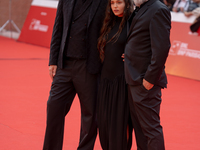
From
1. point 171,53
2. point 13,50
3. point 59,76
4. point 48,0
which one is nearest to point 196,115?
point 59,76

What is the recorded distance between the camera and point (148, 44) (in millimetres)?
2242

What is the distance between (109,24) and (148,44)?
0.49 m

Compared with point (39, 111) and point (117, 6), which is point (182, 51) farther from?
point (117, 6)

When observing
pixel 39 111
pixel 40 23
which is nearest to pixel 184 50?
pixel 39 111

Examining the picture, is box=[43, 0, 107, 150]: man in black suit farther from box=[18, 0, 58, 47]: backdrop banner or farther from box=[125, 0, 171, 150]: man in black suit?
box=[18, 0, 58, 47]: backdrop banner

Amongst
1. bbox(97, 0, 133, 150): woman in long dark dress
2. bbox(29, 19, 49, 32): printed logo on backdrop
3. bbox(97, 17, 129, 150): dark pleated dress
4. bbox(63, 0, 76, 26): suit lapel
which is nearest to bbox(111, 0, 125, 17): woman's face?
→ bbox(97, 0, 133, 150): woman in long dark dress

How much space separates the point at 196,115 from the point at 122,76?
7.35 ft

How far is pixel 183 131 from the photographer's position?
3.69 meters

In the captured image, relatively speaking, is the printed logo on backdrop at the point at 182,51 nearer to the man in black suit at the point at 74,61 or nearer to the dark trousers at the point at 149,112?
the man in black suit at the point at 74,61

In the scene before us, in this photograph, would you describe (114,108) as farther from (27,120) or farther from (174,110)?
(174,110)

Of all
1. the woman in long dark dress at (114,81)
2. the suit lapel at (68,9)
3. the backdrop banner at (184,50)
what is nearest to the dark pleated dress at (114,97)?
the woman in long dark dress at (114,81)

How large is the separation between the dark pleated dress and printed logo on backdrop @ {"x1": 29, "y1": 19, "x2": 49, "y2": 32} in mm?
8079

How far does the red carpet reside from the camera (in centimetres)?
320

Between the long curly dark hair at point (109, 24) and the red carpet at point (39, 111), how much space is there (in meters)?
1.12
